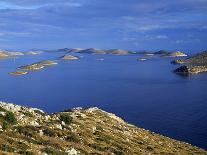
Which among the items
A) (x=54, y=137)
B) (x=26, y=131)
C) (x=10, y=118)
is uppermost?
(x=10, y=118)

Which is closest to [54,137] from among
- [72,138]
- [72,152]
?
[72,138]

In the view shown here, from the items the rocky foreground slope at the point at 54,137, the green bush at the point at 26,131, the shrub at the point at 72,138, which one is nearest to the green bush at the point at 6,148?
the rocky foreground slope at the point at 54,137

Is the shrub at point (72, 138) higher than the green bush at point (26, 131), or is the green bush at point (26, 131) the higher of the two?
the green bush at point (26, 131)

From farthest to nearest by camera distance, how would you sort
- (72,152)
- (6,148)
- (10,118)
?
(10,118)
(72,152)
(6,148)

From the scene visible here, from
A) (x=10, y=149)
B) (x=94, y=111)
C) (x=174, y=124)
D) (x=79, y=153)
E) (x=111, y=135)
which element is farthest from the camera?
(x=174, y=124)

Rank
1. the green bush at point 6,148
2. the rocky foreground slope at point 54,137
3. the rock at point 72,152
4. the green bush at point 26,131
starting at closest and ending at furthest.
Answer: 1. the green bush at point 6,148
2. the rocky foreground slope at point 54,137
3. the rock at point 72,152
4. the green bush at point 26,131

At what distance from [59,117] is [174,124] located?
110 metres

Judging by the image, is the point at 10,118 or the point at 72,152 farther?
the point at 10,118

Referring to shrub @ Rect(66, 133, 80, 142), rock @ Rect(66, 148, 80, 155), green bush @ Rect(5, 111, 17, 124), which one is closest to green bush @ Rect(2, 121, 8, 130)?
green bush @ Rect(5, 111, 17, 124)

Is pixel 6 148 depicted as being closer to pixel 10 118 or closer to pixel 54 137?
pixel 54 137

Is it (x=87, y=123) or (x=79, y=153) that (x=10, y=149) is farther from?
(x=87, y=123)

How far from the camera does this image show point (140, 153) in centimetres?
6097

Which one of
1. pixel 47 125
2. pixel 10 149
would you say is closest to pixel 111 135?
pixel 47 125

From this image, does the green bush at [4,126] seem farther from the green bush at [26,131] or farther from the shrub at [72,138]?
the shrub at [72,138]
